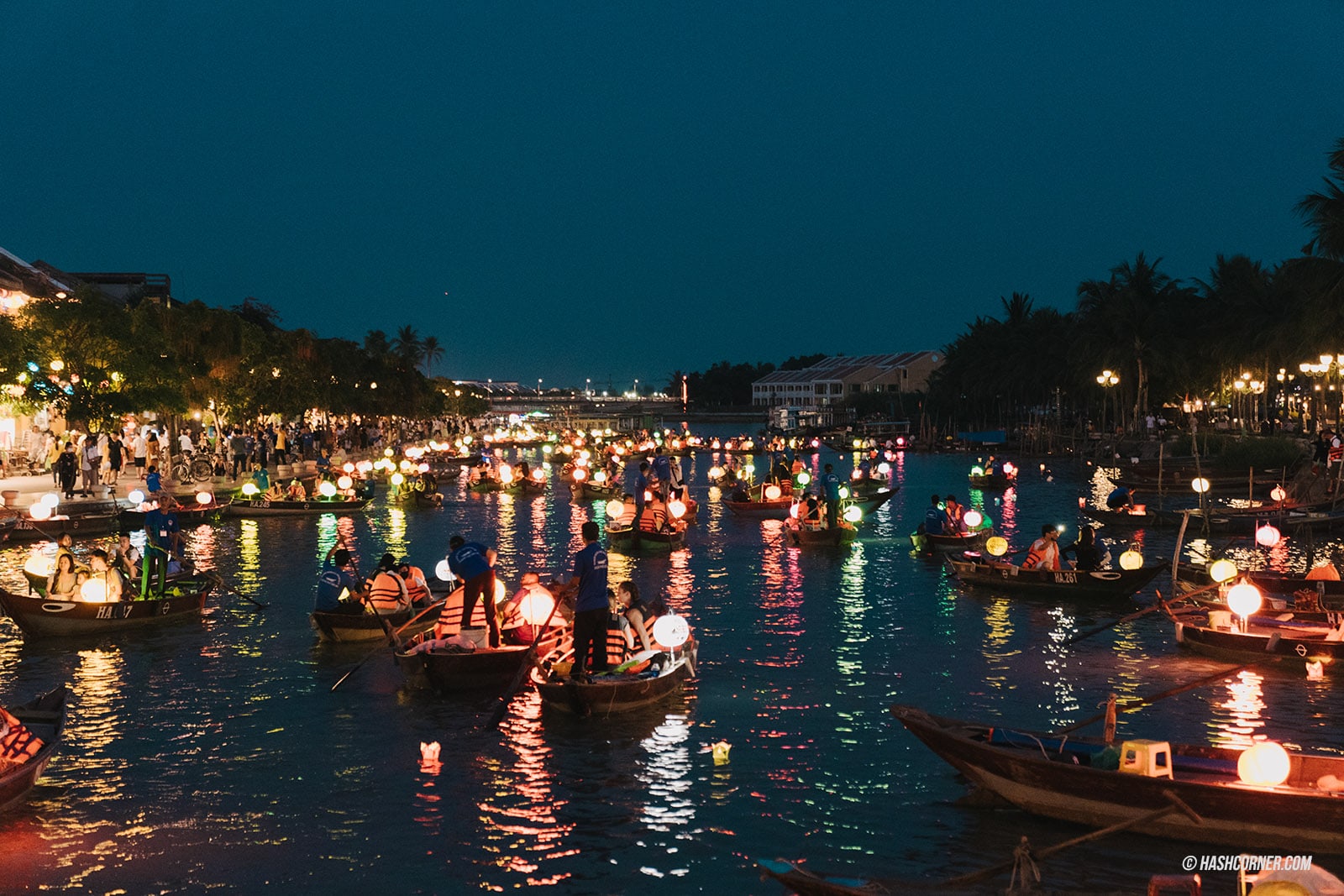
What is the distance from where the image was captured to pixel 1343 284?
49.0m

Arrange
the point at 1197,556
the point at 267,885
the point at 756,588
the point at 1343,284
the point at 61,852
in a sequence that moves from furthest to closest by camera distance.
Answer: the point at 1343,284, the point at 1197,556, the point at 756,588, the point at 61,852, the point at 267,885

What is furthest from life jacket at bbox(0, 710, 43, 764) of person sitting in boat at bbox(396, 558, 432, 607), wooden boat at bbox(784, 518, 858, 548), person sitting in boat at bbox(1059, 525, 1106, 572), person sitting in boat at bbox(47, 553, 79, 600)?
wooden boat at bbox(784, 518, 858, 548)

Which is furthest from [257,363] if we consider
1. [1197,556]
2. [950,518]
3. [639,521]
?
[1197,556]

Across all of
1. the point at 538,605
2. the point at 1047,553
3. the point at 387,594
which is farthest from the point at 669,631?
the point at 1047,553

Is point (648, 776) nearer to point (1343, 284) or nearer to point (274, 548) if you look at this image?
point (274, 548)

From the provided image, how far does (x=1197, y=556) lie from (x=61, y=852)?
3140 cm

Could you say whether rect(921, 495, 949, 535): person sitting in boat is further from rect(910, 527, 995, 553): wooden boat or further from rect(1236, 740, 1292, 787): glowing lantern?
rect(1236, 740, 1292, 787): glowing lantern

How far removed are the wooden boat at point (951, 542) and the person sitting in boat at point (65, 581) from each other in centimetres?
2219

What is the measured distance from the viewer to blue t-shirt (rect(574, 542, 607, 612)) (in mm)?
17344

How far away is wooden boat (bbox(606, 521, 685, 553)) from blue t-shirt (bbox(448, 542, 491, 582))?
61.5ft

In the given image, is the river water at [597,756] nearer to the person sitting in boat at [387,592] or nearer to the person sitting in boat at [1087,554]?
the person sitting in boat at [387,592]

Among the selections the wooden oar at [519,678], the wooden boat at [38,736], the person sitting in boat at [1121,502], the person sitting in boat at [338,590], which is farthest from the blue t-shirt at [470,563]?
the person sitting in boat at [1121,502]

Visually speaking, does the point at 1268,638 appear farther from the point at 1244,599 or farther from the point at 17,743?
the point at 17,743

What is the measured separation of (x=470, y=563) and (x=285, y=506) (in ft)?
105
